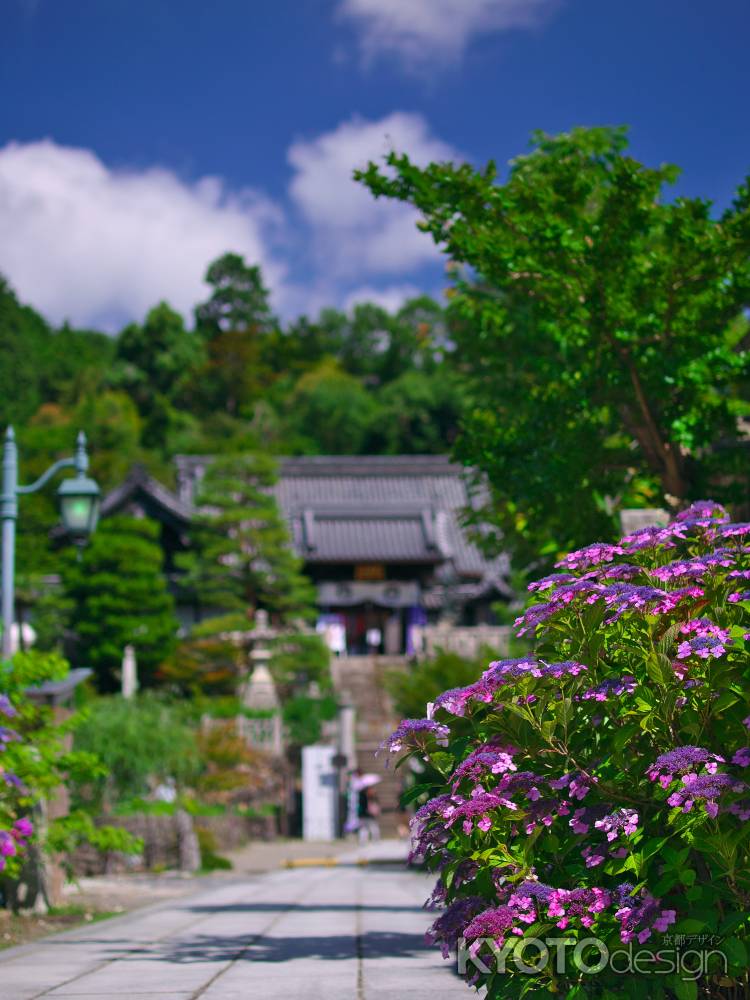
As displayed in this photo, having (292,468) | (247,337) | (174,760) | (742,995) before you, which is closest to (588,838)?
(742,995)

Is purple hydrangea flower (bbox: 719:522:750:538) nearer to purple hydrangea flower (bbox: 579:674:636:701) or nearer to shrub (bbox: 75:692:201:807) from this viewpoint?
purple hydrangea flower (bbox: 579:674:636:701)

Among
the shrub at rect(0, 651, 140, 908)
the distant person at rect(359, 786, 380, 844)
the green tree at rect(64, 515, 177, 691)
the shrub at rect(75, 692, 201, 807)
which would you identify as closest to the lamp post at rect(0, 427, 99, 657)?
the shrub at rect(0, 651, 140, 908)

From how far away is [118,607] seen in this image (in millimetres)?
32406

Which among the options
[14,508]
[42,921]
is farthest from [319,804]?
[14,508]

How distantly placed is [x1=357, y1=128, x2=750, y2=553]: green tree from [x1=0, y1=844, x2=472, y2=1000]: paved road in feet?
12.3

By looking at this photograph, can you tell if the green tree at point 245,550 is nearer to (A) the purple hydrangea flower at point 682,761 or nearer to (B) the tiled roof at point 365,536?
(B) the tiled roof at point 365,536

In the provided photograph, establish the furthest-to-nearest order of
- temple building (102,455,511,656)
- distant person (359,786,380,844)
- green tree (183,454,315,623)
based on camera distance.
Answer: temple building (102,455,511,656) < green tree (183,454,315,623) < distant person (359,786,380,844)

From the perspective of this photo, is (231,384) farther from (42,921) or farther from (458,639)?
(42,921)

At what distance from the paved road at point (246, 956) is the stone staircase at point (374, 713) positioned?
14987 millimetres

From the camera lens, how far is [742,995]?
448 cm

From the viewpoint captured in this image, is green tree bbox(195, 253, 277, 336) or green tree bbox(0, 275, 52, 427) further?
green tree bbox(195, 253, 277, 336)

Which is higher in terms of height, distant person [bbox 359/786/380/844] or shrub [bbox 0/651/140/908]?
shrub [bbox 0/651/140/908]

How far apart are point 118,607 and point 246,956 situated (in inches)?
1008

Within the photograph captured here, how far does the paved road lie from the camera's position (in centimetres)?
613
